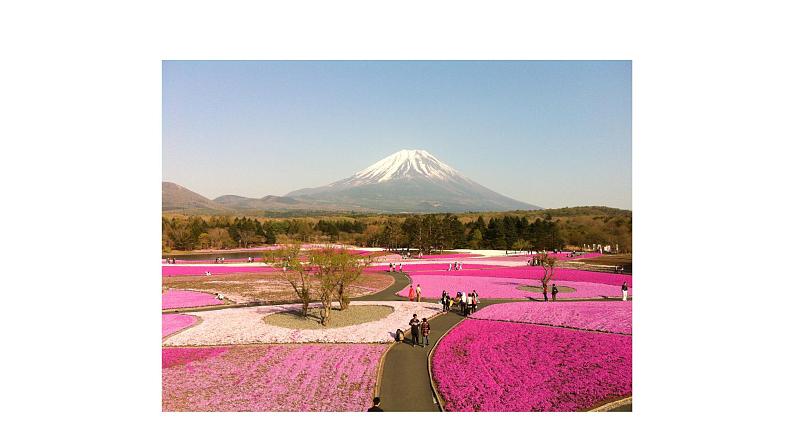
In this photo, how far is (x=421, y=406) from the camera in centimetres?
894

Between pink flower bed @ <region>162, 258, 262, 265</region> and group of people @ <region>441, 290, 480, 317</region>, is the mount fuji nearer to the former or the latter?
pink flower bed @ <region>162, 258, 262, 265</region>

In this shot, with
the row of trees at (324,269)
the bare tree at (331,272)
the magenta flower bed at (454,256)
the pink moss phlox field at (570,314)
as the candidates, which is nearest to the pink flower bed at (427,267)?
the magenta flower bed at (454,256)

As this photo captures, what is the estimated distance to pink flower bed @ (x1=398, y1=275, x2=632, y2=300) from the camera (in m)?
19.1

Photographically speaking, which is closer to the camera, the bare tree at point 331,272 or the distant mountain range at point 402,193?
the bare tree at point 331,272

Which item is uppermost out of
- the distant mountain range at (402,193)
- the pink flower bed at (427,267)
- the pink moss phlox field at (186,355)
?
the distant mountain range at (402,193)

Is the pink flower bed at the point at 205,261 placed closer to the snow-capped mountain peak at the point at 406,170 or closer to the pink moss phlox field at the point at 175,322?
the pink moss phlox field at the point at 175,322

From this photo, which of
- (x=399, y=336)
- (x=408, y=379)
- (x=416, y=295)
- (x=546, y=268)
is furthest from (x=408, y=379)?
(x=546, y=268)

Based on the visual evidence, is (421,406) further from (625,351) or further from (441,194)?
(441,194)

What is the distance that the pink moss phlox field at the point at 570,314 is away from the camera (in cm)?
1316

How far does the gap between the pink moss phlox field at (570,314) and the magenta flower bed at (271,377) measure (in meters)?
5.62

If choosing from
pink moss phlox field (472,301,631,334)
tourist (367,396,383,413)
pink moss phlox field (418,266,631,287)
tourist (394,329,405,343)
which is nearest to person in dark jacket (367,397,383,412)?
tourist (367,396,383,413)

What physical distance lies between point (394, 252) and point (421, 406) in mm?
27397

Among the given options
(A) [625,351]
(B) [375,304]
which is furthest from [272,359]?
(A) [625,351]

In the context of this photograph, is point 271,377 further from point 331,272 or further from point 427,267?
point 427,267
